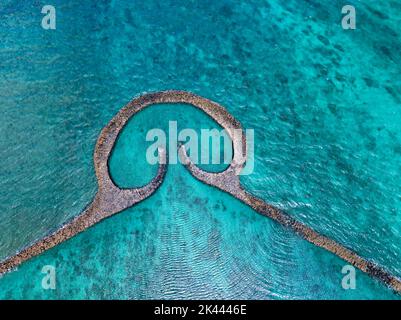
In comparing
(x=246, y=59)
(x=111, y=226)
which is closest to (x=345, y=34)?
(x=246, y=59)

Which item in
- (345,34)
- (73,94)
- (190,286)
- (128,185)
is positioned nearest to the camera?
(190,286)

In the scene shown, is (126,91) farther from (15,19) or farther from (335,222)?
(335,222)

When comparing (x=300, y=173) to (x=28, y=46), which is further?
(x=28, y=46)

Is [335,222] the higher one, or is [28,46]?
[28,46]

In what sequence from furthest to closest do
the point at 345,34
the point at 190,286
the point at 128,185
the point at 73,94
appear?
the point at 345,34, the point at 73,94, the point at 128,185, the point at 190,286
